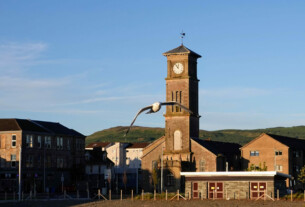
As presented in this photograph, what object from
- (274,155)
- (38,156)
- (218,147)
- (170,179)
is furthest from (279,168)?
(38,156)

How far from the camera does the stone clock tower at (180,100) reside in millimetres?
119688

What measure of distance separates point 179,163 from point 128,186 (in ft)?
85.2

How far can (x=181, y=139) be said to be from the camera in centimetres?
12031

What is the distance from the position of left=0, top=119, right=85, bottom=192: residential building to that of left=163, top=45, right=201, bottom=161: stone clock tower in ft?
65.4

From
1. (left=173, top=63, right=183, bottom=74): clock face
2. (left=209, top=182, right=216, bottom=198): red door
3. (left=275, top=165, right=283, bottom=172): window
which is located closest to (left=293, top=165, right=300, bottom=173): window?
(left=275, top=165, right=283, bottom=172): window

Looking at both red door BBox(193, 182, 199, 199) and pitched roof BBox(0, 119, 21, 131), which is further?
pitched roof BBox(0, 119, 21, 131)

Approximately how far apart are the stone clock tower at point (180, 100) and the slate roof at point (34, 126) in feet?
70.4

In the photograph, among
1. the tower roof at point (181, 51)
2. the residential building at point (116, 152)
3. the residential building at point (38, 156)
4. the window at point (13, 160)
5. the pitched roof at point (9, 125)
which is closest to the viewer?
the residential building at point (38, 156)

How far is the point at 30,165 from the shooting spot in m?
119

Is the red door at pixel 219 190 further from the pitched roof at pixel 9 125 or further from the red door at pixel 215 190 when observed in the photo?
the pitched roof at pixel 9 125

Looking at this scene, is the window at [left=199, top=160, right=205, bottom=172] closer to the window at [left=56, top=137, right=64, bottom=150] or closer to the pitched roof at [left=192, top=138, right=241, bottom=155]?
the pitched roof at [left=192, top=138, right=241, bottom=155]

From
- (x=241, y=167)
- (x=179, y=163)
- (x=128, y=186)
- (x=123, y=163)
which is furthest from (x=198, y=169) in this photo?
(x=123, y=163)

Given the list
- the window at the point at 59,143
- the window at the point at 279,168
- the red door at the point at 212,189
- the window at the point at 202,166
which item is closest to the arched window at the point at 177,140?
the window at the point at 202,166

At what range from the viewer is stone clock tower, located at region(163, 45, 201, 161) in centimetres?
11969
